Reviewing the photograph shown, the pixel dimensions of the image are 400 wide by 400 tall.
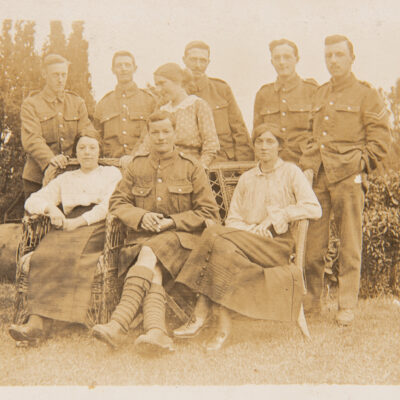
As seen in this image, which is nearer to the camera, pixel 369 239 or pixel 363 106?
pixel 363 106

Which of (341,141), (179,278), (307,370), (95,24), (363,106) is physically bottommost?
(307,370)

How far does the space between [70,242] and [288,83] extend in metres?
2.28

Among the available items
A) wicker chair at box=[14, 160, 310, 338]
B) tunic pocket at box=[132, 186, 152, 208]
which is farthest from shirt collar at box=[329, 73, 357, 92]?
tunic pocket at box=[132, 186, 152, 208]

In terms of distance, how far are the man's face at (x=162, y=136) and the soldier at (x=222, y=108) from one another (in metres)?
1.19

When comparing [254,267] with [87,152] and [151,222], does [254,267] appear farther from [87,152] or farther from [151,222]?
[87,152]

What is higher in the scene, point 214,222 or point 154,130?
point 154,130

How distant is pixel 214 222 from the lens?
12.2 ft

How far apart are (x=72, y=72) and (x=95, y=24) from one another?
1621mm

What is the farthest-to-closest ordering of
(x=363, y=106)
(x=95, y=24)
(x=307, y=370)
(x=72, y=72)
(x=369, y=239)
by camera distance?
1. (x=72, y=72)
2. (x=369, y=239)
3. (x=95, y=24)
4. (x=363, y=106)
5. (x=307, y=370)

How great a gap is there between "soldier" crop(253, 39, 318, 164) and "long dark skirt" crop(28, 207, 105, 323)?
1899mm

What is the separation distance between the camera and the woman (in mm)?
4277

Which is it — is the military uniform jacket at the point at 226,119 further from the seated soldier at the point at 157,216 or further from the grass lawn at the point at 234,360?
the grass lawn at the point at 234,360

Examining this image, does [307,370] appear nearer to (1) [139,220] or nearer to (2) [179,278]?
(2) [179,278]

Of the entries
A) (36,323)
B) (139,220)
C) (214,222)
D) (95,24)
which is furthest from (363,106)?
(36,323)
